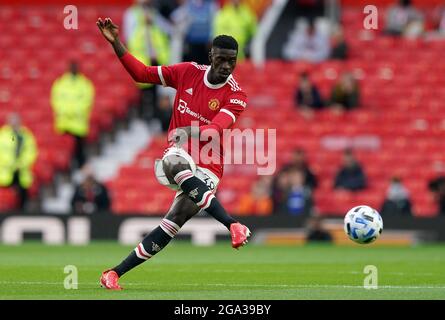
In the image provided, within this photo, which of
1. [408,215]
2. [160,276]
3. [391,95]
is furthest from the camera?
[391,95]

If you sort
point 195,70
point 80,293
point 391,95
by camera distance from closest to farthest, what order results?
point 80,293 → point 195,70 → point 391,95

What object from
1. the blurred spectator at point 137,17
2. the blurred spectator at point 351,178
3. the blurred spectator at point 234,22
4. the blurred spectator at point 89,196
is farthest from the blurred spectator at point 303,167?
the blurred spectator at point 137,17

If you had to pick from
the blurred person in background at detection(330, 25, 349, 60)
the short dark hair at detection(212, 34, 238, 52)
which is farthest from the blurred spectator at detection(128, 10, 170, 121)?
the short dark hair at detection(212, 34, 238, 52)

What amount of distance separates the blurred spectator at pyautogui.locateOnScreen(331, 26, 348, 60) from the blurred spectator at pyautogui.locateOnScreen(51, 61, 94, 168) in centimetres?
589

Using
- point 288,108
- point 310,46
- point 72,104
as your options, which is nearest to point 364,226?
point 72,104

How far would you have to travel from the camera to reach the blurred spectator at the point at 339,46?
89.1 ft

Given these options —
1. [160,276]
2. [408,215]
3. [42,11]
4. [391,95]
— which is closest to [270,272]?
[160,276]

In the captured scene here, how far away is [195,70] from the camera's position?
1225 cm

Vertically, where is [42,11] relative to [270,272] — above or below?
above

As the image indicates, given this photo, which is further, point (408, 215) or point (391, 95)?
point (391, 95)

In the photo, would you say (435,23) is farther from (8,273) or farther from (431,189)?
(8,273)

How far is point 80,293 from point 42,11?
19686mm

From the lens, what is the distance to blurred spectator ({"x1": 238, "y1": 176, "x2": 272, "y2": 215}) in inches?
914

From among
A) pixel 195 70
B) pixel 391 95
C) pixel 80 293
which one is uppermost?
pixel 391 95
